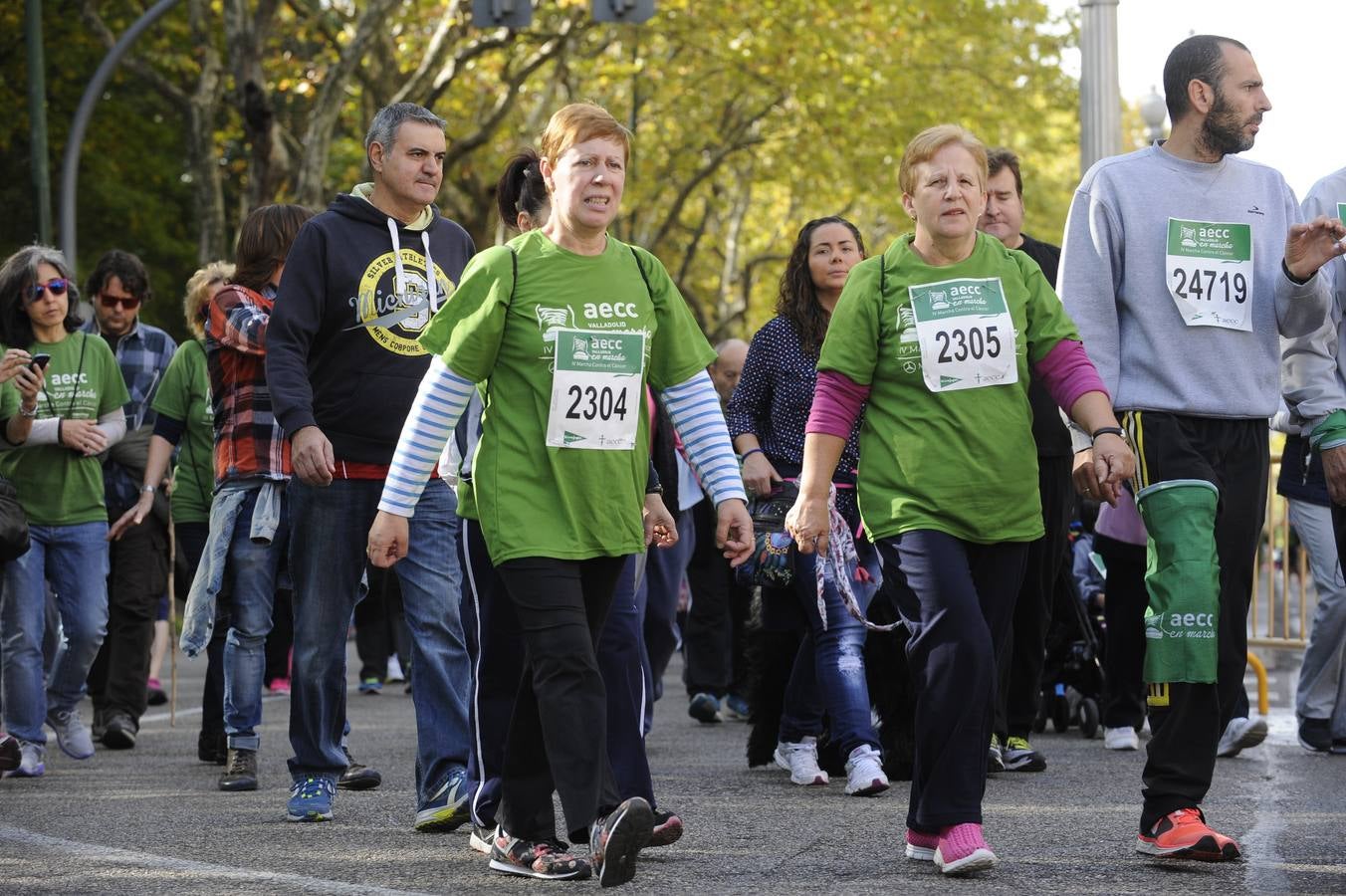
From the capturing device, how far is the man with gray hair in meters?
6.80

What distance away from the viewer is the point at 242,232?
312 inches

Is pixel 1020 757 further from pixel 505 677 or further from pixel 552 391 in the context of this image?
pixel 552 391

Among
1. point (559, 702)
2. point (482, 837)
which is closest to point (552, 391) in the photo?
point (559, 702)

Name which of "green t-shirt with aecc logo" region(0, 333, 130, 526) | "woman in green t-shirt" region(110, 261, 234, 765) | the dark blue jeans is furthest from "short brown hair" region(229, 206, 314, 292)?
the dark blue jeans

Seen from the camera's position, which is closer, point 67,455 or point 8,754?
point 8,754

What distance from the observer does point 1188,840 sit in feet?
18.3

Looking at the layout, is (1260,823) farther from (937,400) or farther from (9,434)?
(9,434)

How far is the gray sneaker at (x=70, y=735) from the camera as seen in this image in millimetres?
8906

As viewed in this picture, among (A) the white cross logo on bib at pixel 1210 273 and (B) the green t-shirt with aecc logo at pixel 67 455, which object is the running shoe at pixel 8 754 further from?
(A) the white cross logo on bib at pixel 1210 273

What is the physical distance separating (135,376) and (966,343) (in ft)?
18.1

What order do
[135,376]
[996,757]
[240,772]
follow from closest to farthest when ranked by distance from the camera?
1. [240,772]
2. [996,757]
3. [135,376]

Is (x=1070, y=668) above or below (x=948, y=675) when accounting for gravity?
below

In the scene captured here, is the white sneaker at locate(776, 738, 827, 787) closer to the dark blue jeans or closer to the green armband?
the dark blue jeans

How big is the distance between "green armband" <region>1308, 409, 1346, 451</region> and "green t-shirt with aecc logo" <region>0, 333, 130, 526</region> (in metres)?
4.96
